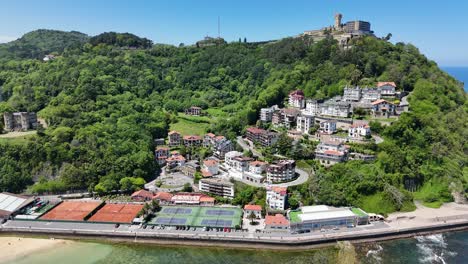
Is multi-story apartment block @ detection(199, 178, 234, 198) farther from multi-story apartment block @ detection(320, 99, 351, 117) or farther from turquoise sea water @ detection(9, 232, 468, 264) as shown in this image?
multi-story apartment block @ detection(320, 99, 351, 117)

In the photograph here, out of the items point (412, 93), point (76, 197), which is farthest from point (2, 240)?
point (412, 93)

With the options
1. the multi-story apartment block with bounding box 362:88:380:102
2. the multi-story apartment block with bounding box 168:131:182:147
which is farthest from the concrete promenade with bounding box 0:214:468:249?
the multi-story apartment block with bounding box 362:88:380:102

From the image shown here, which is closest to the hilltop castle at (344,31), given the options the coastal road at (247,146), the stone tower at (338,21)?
the stone tower at (338,21)

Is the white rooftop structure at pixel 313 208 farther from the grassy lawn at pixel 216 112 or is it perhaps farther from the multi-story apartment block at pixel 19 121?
the multi-story apartment block at pixel 19 121

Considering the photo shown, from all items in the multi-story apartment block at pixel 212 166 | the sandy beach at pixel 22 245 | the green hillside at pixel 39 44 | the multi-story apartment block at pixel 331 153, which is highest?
the green hillside at pixel 39 44

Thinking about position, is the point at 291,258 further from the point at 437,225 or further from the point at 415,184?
the point at 415,184
